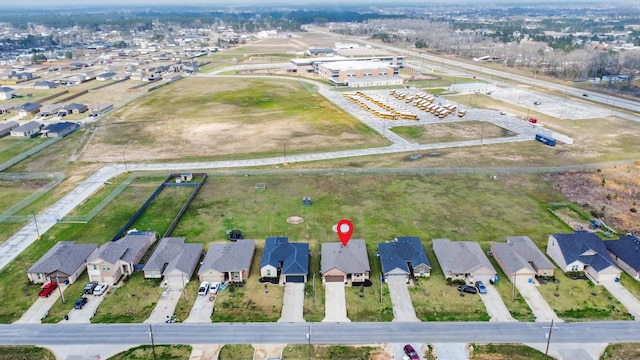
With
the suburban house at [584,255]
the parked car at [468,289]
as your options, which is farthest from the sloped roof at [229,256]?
the suburban house at [584,255]

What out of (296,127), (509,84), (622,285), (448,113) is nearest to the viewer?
(622,285)

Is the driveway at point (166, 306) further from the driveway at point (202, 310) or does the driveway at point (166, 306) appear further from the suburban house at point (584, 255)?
the suburban house at point (584, 255)

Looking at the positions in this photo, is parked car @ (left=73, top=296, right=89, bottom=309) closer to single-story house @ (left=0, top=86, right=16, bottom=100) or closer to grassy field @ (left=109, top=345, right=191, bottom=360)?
grassy field @ (left=109, top=345, right=191, bottom=360)

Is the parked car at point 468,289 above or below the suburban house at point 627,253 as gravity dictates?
below

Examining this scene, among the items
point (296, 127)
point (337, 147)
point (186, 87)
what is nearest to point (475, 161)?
point (337, 147)

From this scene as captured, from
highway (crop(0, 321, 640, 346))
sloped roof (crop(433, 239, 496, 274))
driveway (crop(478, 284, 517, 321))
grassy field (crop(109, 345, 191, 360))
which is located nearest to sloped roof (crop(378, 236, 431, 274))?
sloped roof (crop(433, 239, 496, 274))

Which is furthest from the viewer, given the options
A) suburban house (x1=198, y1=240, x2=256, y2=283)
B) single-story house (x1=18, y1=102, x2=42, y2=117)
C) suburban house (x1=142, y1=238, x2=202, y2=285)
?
single-story house (x1=18, y1=102, x2=42, y2=117)

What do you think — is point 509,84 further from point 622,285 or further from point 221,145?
point 622,285
